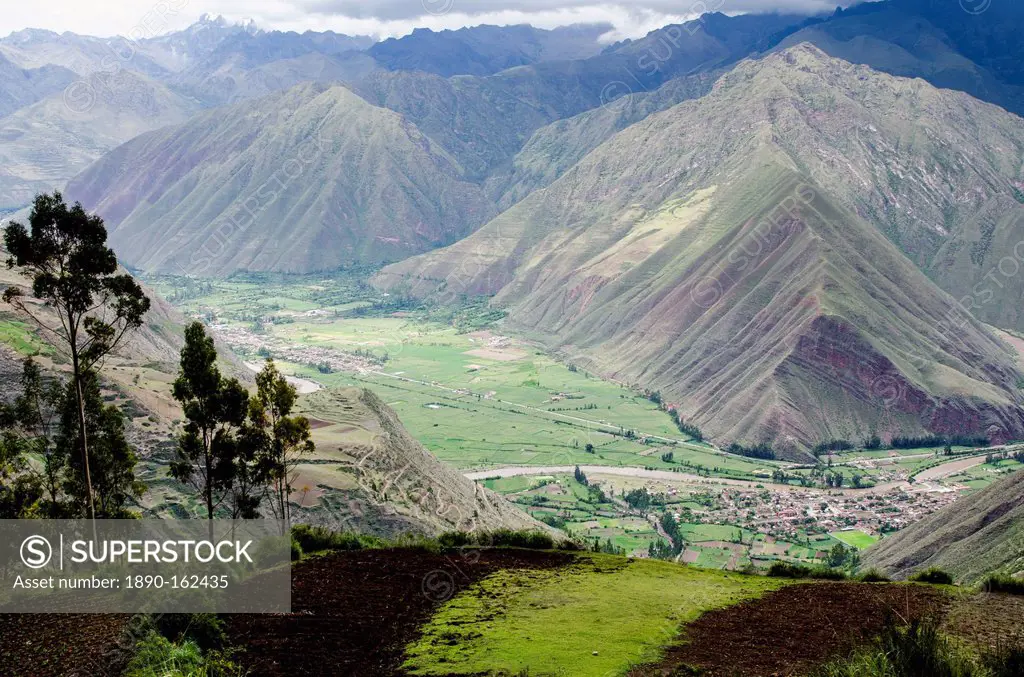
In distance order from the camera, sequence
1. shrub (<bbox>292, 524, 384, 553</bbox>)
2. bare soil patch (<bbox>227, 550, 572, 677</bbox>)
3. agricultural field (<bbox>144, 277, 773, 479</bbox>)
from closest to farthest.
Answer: bare soil patch (<bbox>227, 550, 572, 677</bbox>)
shrub (<bbox>292, 524, 384, 553</bbox>)
agricultural field (<bbox>144, 277, 773, 479</bbox>)

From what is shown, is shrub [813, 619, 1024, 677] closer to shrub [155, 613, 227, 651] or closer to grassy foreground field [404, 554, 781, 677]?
grassy foreground field [404, 554, 781, 677]

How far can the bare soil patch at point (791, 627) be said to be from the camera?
28.7 metres

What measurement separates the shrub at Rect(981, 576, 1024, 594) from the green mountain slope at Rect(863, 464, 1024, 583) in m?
19.4

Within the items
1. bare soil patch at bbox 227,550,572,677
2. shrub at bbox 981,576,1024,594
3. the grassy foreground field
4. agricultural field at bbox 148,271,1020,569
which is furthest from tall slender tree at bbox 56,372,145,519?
shrub at bbox 981,576,1024,594

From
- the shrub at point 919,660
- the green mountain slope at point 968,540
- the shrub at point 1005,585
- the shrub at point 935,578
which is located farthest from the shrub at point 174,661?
the green mountain slope at point 968,540

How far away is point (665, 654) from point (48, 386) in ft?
182

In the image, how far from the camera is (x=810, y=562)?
3661 inches

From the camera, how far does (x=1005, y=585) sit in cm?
3684

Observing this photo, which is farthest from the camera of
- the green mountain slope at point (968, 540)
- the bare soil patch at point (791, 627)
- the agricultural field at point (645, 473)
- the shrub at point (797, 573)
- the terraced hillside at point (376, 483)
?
the agricultural field at point (645, 473)

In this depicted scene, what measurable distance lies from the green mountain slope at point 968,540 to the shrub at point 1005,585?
19.4m

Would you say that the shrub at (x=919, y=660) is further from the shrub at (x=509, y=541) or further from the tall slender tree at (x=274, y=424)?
the tall slender tree at (x=274, y=424)

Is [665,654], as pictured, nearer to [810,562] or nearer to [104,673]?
[104,673]

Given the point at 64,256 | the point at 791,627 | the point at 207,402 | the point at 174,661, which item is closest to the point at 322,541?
the point at 207,402

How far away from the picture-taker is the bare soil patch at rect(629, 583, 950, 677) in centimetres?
2869
